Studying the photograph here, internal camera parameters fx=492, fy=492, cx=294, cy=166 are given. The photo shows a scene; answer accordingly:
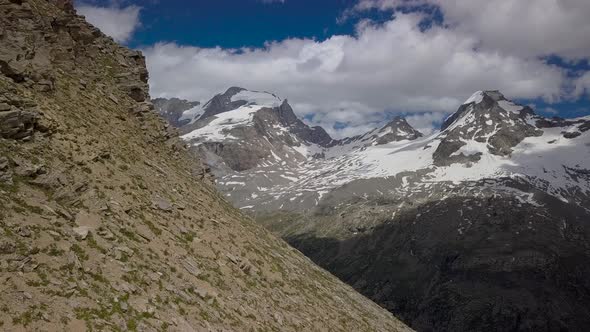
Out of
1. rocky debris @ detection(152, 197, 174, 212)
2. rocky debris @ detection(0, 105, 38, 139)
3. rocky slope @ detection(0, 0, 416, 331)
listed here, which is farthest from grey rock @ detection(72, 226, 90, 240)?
rocky debris @ detection(152, 197, 174, 212)

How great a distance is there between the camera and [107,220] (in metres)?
28.3

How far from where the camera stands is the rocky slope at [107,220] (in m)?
21.9

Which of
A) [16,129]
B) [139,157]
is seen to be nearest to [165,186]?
[139,157]

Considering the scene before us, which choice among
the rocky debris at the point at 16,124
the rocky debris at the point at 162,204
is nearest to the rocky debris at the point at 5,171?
the rocky debris at the point at 16,124

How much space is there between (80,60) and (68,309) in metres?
30.1

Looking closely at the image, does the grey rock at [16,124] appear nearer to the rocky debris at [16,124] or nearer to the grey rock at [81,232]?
the rocky debris at [16,124]

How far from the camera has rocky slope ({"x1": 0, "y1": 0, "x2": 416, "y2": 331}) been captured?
21875 millimetres

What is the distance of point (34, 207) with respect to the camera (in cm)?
2455

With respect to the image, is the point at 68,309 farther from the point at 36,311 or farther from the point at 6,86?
the point at 6,86

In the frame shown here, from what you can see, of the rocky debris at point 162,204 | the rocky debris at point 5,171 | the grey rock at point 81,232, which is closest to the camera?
the rocky debris at point 5,171

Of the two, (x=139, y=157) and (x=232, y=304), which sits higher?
(x=139, y=157)

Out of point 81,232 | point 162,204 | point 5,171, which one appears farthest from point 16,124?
point 162,204

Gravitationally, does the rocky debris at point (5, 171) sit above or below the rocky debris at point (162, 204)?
above

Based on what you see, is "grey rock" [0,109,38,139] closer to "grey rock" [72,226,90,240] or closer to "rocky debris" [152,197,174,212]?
"grey rock" [72,226,90,240]
